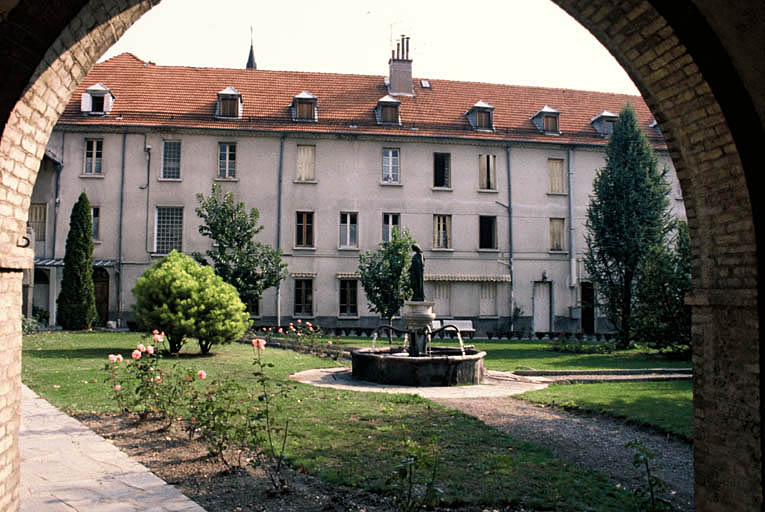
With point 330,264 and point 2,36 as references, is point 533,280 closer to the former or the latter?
point 330,264

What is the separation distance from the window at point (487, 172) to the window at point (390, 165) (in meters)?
4.35

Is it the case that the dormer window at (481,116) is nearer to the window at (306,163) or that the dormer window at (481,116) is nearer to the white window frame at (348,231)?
the white window frame at (348,231)

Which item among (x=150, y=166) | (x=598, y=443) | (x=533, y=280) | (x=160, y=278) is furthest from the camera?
(x=533, y=280)

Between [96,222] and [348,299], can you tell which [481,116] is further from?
[96,222]

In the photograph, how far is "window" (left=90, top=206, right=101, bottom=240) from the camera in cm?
2933

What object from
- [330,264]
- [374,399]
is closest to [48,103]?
[374,399]

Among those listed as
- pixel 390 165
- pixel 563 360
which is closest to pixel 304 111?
pixel 390 165

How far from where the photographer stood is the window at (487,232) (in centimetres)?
3212

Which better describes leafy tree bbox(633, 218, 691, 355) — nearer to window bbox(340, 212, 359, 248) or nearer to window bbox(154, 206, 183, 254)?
window bbox(340, 212, 359, 248)

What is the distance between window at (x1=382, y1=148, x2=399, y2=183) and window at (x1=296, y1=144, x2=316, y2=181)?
11.7ft

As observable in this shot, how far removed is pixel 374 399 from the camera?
11047mm

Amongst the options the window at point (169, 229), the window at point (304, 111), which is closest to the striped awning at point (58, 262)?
the window at point (169, 229)

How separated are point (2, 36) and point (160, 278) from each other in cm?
1259

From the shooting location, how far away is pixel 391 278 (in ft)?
76.4
